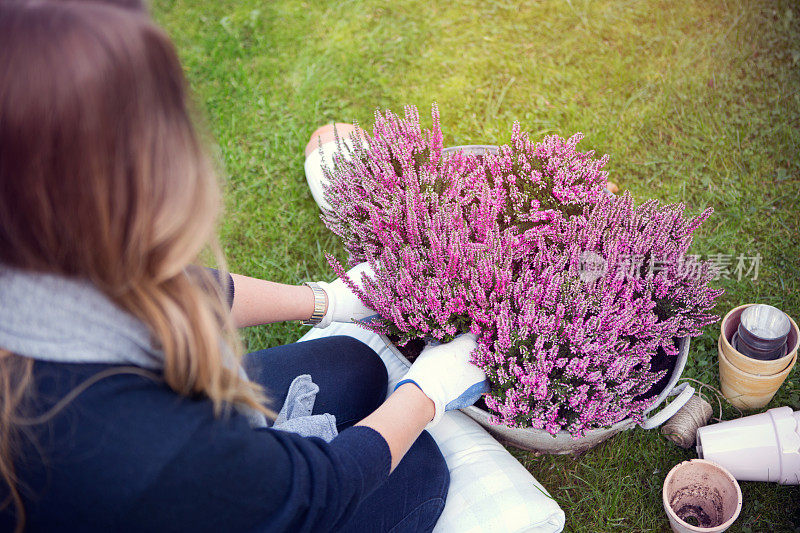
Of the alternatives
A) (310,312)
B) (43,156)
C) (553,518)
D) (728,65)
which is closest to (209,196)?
(43,156)

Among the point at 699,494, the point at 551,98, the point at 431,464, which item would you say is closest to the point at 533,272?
the point at 431,464

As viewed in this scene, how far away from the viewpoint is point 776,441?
1962 mm

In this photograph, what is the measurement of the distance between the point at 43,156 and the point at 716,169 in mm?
2843

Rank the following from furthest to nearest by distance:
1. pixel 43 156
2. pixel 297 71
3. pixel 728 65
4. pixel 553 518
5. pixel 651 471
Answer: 1. pixel 297 71
2. pixel 728 65
3. pixel 651 471
4. pixel 553 518
5. pixel 43 156

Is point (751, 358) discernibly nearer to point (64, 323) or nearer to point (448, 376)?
point (448, 376)

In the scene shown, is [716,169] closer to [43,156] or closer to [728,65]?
[728,65]

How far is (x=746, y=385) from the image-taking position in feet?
6.95

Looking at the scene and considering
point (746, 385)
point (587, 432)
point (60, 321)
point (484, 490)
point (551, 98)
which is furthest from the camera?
point (551, 98)

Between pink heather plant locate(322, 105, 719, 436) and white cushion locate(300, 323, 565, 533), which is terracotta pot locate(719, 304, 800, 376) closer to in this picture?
pink heather plant locate(322, 105, 719, 436)

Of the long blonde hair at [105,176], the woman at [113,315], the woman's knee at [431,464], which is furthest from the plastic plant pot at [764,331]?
the long blonde hair at [105,176]

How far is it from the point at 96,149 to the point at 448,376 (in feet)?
3.62

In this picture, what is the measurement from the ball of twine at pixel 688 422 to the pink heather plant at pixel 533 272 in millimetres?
380

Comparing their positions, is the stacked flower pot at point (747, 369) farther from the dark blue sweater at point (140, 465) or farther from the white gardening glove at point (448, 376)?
the dark blue sweater at point (140, 465)

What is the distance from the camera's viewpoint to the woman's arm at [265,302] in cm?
194
